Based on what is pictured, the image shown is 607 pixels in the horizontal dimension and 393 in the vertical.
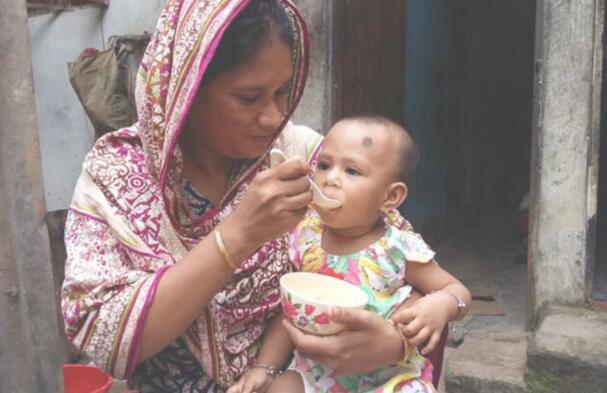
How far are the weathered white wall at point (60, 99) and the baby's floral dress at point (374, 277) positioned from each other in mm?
5805

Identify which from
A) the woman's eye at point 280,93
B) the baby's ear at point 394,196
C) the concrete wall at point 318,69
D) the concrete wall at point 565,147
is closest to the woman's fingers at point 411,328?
the baby's ear at point 394,196

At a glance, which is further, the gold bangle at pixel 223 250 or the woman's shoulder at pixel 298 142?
the woman's shoulder at pixel 298 142

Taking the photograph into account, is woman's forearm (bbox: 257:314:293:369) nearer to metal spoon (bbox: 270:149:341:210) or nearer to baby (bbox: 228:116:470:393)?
baby (bbox: 228:116:470:393)

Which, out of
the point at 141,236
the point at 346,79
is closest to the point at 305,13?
the point at 346,79

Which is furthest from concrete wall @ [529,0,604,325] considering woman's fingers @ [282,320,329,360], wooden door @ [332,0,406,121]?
woman's fingers @ [282,320,329,360]

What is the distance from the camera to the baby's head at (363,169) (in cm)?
192

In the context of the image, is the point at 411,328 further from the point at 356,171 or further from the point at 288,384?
the point at 356,171

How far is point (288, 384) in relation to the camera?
1.79 m

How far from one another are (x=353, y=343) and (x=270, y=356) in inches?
14.4

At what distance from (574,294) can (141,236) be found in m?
3.19

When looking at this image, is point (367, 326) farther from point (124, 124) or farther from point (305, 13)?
point (124, 124)

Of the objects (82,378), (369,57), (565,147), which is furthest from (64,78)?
(565,147)

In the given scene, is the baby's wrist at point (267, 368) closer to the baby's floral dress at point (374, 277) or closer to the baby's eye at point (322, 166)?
the baby's floral dress at point (374, 277)

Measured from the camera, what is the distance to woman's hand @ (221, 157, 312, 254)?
4.77ft
